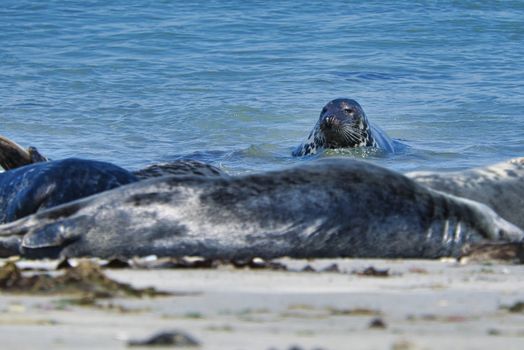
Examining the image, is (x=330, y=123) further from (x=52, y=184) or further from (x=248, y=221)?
(x=248, y=221)

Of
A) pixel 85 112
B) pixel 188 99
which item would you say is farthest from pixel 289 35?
pixel 85 112

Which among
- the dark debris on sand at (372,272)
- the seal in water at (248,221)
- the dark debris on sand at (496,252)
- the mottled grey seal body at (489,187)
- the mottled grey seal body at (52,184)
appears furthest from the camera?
the mottled grey seal body at (52,184)

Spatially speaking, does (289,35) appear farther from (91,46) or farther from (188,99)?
(188,99)

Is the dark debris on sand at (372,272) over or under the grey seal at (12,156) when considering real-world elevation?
over

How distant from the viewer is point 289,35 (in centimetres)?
2153

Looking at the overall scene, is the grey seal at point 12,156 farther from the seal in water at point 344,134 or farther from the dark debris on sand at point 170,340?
the dark debris on sand at point 170,340

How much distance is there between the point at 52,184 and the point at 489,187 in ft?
7.34

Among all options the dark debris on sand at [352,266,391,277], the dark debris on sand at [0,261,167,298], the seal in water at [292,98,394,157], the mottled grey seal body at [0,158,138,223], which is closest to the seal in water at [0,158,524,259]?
the dark debris on sand at [352,266,391,277]

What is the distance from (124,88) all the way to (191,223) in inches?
499

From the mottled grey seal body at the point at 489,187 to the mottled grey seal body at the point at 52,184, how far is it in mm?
1622

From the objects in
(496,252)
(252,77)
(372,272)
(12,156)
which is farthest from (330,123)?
(372,272)

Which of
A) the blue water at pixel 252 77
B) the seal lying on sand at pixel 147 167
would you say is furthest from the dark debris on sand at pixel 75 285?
the blue water at pixel 252 77

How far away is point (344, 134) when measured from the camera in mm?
13180

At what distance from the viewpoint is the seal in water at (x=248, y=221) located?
5266mm
